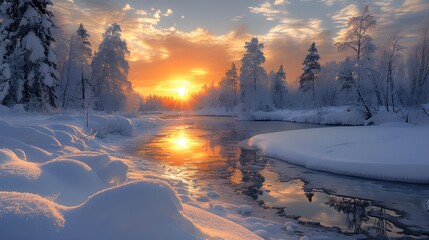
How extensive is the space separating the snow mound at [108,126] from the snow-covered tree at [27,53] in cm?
477

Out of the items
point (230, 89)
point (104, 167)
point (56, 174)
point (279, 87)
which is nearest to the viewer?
point (56, 174)

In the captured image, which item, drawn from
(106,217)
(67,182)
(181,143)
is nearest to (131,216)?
(106,217)

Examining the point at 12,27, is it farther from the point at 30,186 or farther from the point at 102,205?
the point at 102,205

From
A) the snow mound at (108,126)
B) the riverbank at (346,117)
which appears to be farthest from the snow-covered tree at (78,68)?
the riverbank at (346,117)

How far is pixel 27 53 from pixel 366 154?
2156 centimetres

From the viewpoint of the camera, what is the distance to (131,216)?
2547 millimetres

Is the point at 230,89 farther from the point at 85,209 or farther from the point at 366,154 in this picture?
the point at 85,209

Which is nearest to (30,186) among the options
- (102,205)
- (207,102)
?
(102,205)

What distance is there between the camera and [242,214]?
584cm

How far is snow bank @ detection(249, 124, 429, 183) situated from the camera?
853 cm

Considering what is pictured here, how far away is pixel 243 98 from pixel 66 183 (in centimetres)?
4863

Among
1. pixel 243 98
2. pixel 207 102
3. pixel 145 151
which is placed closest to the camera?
pixel 145 151

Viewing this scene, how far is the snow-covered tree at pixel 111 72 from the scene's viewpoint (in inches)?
1400

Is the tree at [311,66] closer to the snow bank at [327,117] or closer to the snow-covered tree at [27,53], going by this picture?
the snow bank at [327,117]
